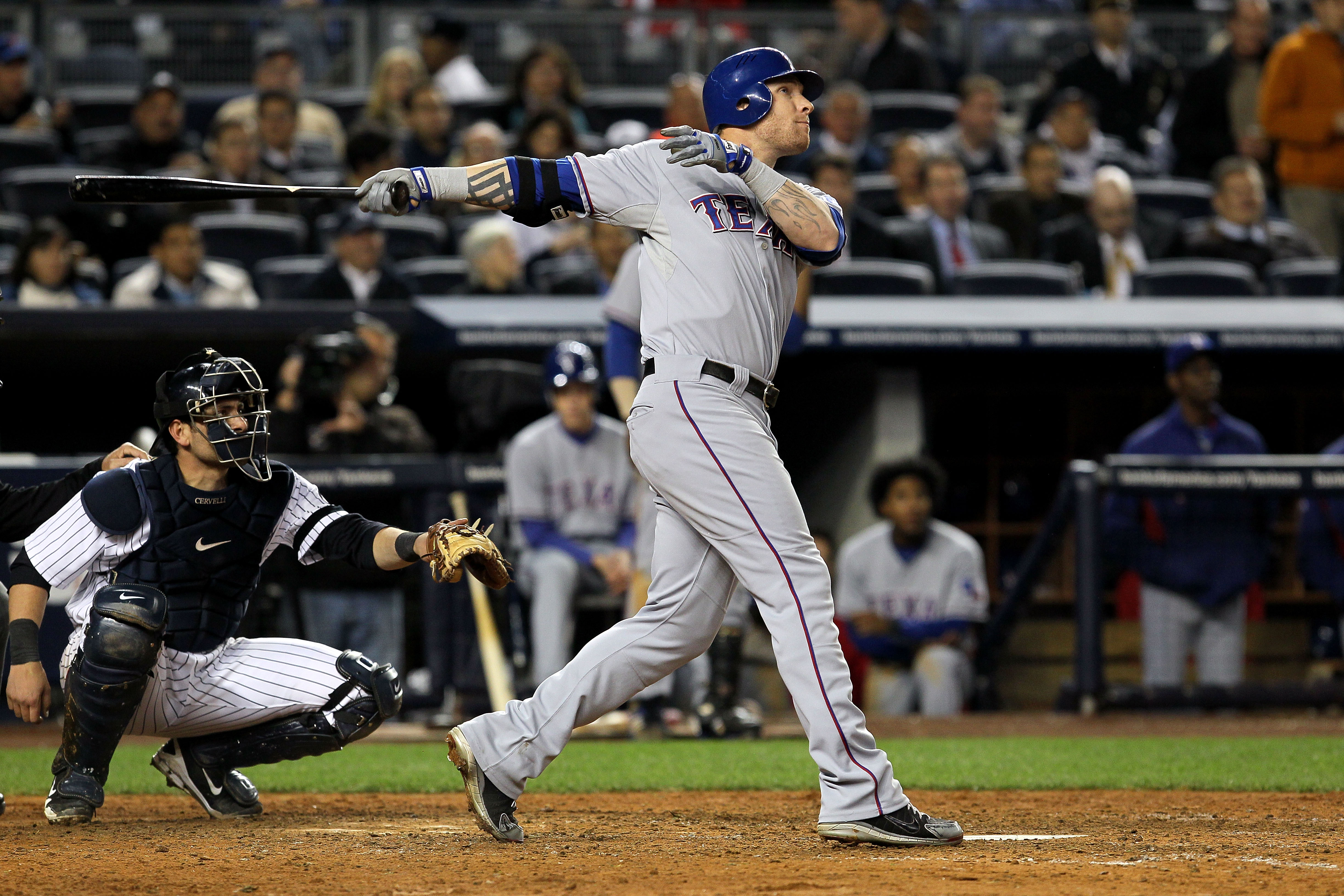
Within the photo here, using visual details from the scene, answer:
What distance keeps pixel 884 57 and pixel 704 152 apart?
27.6 ft

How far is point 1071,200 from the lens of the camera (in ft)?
31.7

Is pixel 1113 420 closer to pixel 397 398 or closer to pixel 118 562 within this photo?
pixel 397 398

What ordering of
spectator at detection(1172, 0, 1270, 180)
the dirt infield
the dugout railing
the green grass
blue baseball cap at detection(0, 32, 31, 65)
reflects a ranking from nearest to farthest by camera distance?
1. the dirt infield
2. the green grass
3. the dugout railing
4. blue baseball cap at detection(0, 32, 31, 65)
5. spectator at detection(1172, 0, 1270, 180)

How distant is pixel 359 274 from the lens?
7941 mm

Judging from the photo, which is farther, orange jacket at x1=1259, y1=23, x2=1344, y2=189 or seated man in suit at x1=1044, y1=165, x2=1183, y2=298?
orange jacket at x1=1259, y1=23, x2=1344, y2=189

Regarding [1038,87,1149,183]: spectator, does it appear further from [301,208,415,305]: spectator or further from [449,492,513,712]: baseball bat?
[449,492,513,712]: baseball bat

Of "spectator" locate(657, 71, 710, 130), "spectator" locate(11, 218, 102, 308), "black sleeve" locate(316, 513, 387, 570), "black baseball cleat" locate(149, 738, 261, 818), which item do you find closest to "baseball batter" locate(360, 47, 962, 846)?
"black sleeve" locate(316, 513, 387, 570)

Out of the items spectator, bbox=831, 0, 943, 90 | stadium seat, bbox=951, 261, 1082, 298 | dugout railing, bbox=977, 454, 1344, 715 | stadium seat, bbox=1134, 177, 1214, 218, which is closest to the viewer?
dugout railing, bbox=977, 454, 1344, 715

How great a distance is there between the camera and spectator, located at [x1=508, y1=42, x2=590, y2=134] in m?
9.98

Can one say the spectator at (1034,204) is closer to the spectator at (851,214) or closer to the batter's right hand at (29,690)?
the spectator at (851,214)

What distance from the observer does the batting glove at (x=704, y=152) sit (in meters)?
3.28

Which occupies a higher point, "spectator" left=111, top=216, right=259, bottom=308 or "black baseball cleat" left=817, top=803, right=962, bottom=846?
"spectator" left=111, top=216, right=259, bottom=308

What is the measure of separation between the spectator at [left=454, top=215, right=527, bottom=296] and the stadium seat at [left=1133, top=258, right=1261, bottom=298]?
10.9ft

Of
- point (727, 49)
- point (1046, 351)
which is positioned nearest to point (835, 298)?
point (1046, 351)
